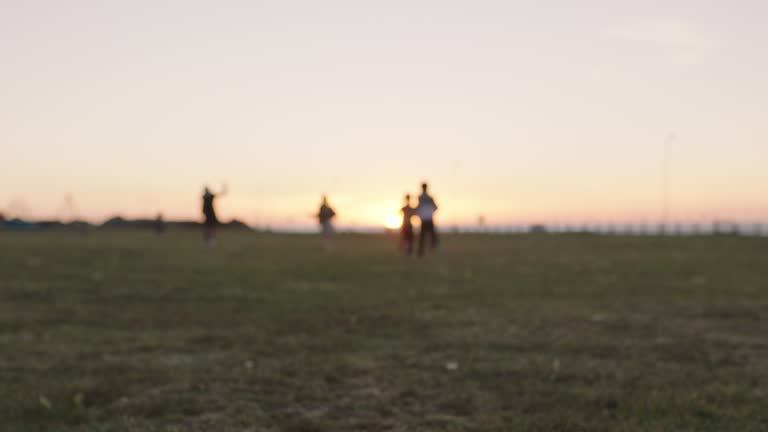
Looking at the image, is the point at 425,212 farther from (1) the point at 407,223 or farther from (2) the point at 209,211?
(2) the point at 209,211

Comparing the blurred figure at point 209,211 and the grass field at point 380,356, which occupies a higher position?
the blurred figure at point 209,211

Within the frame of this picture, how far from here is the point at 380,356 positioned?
7355 mm

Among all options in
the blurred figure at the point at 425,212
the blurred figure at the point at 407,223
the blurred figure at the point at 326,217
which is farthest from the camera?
the blurred figure at the point at 326,217

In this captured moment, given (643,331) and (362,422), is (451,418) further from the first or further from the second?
(643,331)

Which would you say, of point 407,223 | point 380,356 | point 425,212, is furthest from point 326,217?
point 380,356

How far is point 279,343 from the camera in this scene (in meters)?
8.05

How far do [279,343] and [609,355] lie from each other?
330cm

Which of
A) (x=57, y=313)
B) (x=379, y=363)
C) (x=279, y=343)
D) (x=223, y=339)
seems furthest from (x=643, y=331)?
(x=57, y=313)

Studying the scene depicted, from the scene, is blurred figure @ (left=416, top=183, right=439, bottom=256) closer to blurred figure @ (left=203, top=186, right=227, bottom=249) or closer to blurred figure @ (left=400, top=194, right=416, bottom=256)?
blurred figure @ (left=400, top=194, right=416, bottom=256)

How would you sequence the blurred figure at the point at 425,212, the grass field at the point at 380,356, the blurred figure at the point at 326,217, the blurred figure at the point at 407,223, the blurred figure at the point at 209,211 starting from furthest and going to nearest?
the blurred figure at the point at 326,217 < the blurred figure at the point at 209,211 < the blurred figure at the point at 407,223 < the blurred figure at the point at 425,212 < the grass field at the point at 380,356

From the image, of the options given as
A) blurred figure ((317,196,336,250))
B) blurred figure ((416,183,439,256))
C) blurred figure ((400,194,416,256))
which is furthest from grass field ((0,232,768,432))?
blurred figure ((317,196,336,250))

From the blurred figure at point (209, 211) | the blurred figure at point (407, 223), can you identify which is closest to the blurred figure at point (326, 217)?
the blurred figure at point (209, 211)

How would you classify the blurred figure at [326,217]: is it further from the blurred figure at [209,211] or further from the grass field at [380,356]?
the grass field at [380,356]

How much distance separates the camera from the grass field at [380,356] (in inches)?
207
